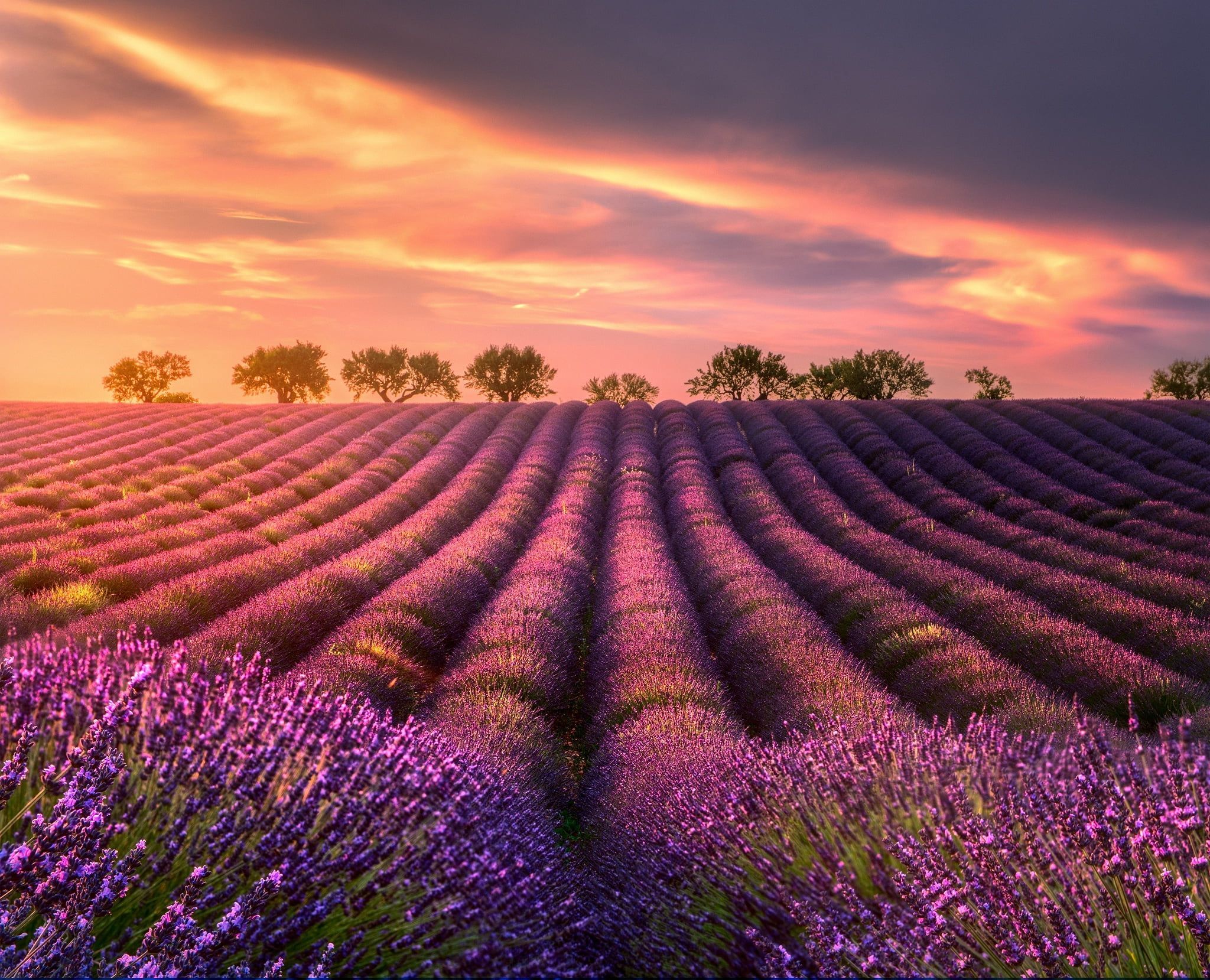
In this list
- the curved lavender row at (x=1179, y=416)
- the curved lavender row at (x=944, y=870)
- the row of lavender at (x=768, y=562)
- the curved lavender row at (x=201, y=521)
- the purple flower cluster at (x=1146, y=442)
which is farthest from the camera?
the curved lavender row at (x=1179, y=416)

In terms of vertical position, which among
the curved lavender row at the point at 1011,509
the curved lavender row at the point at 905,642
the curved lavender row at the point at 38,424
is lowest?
the curved lavender row at the point at 38,424

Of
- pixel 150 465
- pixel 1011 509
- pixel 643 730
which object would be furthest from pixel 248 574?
pixel 1011 509

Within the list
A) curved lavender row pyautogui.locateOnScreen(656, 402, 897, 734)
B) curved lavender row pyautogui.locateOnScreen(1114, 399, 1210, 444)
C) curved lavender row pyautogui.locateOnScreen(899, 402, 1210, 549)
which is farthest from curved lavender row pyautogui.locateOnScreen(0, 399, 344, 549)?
curved lavender row pyautogui.locateOnScreen(1114, 399, 1210, 444)

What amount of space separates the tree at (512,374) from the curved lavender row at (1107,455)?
2570cm

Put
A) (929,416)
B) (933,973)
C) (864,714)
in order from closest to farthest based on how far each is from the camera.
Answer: (933,973) < (864,714) < (929,416)

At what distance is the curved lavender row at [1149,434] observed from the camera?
14.5 m

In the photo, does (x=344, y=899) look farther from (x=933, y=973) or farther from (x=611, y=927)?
(x=933, y=973)

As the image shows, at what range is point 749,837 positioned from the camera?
2.34m

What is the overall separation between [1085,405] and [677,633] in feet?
63.6

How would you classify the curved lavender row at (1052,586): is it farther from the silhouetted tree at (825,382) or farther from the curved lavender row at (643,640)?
the silhouetted tree at (825,382)

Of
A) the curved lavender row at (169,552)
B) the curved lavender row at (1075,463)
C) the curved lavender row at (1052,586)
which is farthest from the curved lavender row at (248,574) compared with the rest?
the curved lavender row at (1075,463)

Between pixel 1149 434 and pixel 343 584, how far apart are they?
672 inches

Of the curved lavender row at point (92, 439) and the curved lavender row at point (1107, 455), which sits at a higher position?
the curved lavender row at point (1107, 455)

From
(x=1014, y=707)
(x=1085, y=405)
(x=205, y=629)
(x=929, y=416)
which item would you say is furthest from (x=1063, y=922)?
(x=1085, y=405)
